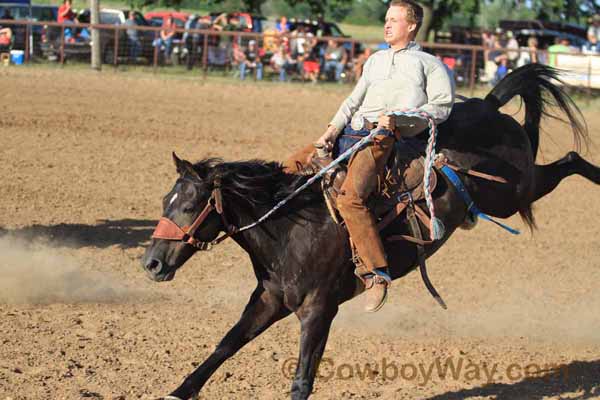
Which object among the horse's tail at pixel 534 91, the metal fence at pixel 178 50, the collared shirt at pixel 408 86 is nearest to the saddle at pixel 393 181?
the collared shirt at pixel 408 86

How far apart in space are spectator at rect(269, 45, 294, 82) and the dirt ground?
25.2ft

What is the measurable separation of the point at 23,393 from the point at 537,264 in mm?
5662

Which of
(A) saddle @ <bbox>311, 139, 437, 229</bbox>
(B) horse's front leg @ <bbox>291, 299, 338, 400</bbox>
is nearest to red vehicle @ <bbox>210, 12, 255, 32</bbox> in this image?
(A) saddle @ <bbox>311, 139, 437, 229</bbox>

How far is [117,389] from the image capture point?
522 centimetres

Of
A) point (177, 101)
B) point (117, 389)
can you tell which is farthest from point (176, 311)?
point (177, 101)

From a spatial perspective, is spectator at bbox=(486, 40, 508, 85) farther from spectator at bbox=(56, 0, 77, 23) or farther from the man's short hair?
the man's short hair

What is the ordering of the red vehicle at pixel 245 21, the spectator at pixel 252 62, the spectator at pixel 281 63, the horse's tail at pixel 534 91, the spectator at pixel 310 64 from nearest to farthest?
the horse's tail at pixel 534 91 < the spectator at pixel 252 62 < the spectator at pixel 281 63 < the spectator at pixel 310 64 < the red vehicle at pixel 245 21

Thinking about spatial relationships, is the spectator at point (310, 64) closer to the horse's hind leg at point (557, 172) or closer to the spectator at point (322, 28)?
the spectator at point (322, 28)

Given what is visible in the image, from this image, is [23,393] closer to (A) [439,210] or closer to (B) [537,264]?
(A) [439,210]

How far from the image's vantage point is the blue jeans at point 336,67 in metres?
21.1

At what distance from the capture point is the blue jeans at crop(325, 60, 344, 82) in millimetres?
21141

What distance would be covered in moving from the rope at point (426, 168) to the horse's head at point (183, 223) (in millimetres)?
268

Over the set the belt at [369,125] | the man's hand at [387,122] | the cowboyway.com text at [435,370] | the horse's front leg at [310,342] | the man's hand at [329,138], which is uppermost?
the man's hand at [387,122]

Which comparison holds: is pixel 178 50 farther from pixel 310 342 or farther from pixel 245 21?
pixel 310 342
